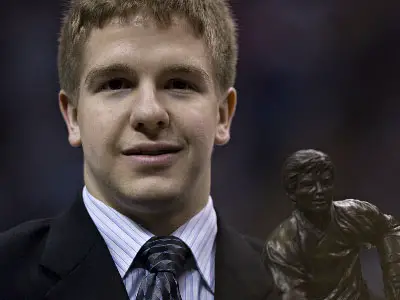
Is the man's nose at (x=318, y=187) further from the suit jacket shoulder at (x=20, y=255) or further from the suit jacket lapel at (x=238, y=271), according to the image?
the suit jacket shoulder at (x=20, y=255)

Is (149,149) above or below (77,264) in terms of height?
above

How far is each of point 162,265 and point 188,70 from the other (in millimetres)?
399

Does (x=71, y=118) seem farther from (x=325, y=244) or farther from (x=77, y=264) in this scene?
(x=325, y=244)

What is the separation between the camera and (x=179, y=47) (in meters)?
1.29

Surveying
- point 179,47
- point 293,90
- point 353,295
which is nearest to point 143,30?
point 179,47

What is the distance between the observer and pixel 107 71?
1282mm

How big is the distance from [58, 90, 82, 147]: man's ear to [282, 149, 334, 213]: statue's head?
0.46m

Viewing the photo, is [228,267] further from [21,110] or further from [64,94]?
[21,110]

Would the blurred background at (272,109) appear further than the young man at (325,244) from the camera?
Yes

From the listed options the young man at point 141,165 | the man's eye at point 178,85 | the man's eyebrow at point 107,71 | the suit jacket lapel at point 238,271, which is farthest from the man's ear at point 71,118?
the suit jacket lapel at point 238,271

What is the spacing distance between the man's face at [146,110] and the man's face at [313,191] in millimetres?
221

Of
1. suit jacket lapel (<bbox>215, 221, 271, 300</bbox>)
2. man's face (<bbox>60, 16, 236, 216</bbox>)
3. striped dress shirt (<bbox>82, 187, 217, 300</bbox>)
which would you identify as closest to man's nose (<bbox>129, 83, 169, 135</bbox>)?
man's face (<bbox>60, 16, 236, 216</bbox>)

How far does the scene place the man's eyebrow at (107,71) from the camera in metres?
1.27

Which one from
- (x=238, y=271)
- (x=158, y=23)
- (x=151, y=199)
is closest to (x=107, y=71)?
(x=158, y=23)
